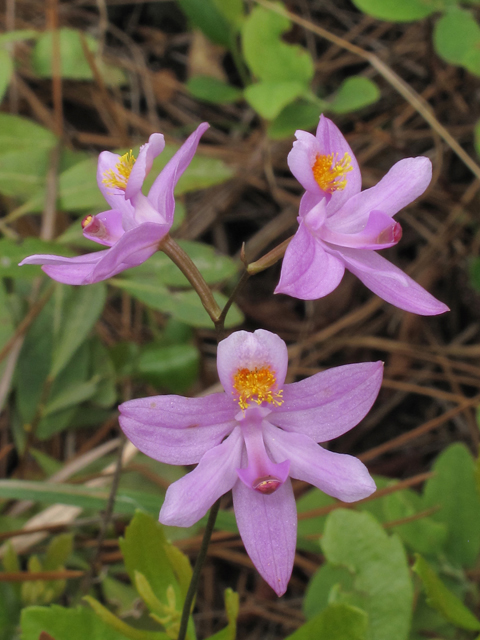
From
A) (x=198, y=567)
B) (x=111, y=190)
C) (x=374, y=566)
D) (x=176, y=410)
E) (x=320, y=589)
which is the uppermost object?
(x=111, y=190)

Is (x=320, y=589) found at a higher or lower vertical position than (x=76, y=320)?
lower

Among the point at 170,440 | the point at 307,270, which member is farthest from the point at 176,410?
the point at 307,270

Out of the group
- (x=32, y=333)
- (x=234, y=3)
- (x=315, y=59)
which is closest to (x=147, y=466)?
(x=32, y=333)

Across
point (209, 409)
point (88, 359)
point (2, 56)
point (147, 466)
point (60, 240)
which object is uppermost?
point (2, 56)

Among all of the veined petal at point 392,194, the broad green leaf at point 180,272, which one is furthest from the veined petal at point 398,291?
the broad green leaf at point 180,272

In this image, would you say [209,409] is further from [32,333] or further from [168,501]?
[32,333]

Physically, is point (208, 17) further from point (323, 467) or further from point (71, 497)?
point (323, 467)
